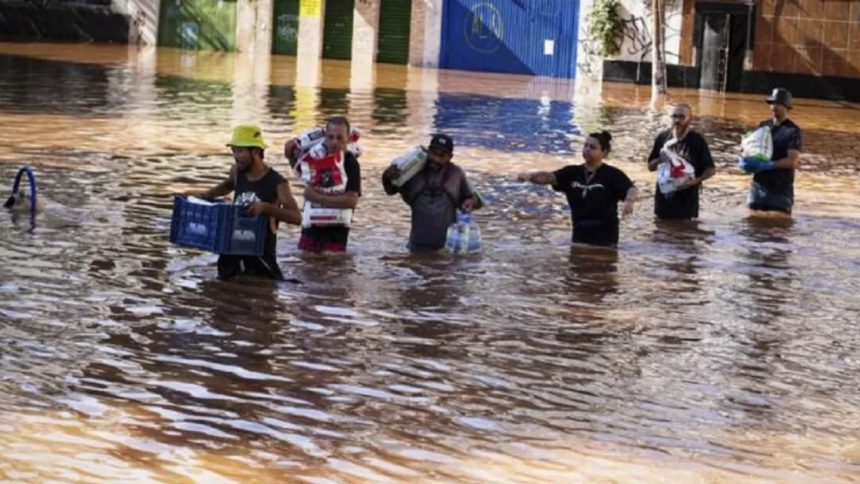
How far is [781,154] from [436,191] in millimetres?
5399

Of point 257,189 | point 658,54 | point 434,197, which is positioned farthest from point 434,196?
point 658,54

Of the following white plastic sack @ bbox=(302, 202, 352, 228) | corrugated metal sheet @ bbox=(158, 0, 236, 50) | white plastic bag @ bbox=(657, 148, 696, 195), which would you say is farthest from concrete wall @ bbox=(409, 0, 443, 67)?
white plastic sack @ bbox=(302, 202, 352, 228)


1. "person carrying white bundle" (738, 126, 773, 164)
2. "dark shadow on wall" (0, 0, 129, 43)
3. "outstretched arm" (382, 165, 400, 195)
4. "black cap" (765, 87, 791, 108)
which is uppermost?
"dark shadow on wall" (0, 0, 129, 43)

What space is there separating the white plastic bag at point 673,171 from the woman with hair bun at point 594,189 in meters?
1.69

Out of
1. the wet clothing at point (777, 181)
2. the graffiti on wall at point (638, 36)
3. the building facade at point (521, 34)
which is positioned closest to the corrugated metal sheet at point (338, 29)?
the building facade at point (521, 34)

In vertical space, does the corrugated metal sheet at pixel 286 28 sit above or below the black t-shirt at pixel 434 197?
above

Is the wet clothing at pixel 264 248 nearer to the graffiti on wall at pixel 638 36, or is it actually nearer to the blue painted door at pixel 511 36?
the graffiti on wall at pixel 638 36

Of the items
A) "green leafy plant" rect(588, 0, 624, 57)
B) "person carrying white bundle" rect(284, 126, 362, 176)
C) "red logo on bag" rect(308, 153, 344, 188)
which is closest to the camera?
"red logo on bag" rect(308, 153, 344, 188)

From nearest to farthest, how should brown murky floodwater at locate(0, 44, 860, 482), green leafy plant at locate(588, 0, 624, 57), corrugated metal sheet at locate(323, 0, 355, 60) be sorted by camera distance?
brown murky floodwater at locate(0, 44, 860, 482) → green leafy plant at locate(588, 0, 624, 57) → corrugated metal sheet at locate(323, 0, 355, 60)

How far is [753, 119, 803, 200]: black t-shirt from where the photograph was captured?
58.4 ft

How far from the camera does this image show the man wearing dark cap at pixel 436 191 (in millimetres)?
13727

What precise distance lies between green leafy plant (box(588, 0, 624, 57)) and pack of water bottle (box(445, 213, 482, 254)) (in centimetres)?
3668

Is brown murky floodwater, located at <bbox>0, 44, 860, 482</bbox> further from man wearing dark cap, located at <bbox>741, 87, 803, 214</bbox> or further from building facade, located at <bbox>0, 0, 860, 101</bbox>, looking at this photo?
building facade, located at <bbox>0, 0, 860, 101</bbox>

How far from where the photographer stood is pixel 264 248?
12250 millimetres
